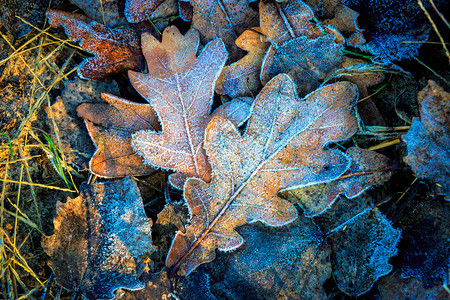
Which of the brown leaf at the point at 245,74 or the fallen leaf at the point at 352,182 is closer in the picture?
the fallen leaf at the point at 352,182

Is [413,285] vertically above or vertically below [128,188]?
below

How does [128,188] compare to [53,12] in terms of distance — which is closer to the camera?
[128,188]

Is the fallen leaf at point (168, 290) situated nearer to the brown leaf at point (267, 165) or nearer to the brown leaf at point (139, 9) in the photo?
the brown leaf at point (267, 165)

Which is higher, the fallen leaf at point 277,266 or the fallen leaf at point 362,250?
the fallen leaf at point 277,266

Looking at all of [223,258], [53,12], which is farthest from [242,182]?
[53,12]

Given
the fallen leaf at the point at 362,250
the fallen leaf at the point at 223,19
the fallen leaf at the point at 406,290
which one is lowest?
the fallen leaf at the point at 406,290

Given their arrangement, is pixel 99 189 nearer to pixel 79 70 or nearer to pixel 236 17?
pixel 79 70

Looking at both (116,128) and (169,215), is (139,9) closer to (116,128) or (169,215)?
(116,128)

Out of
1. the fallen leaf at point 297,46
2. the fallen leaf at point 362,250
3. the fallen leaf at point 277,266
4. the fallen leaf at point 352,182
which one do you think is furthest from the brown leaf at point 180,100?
the fallen leaf at point 362,250
